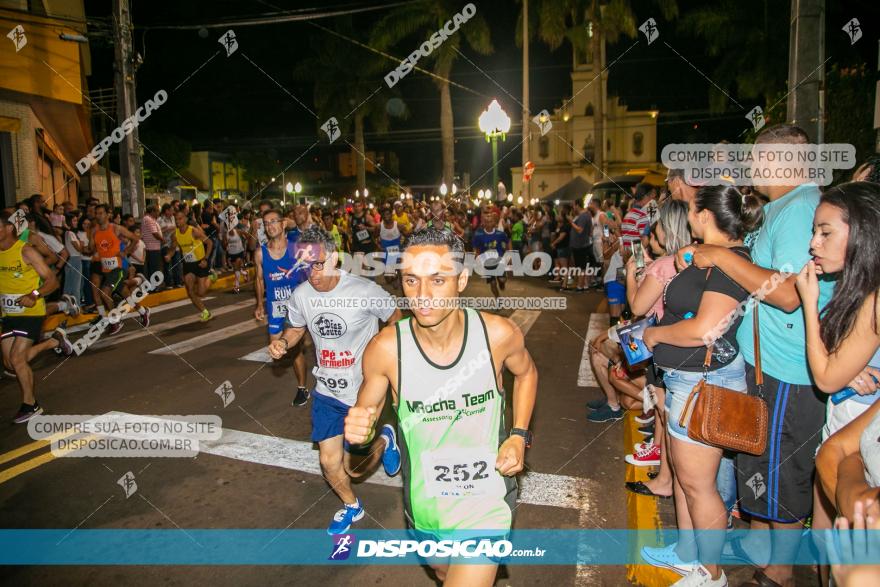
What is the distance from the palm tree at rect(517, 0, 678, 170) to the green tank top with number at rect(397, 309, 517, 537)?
27.9 meters

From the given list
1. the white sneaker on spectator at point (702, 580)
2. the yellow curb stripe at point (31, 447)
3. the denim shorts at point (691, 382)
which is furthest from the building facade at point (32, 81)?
the white sneaker on spectator at point (702, 580)

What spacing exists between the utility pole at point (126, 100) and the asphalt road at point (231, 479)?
313 inches

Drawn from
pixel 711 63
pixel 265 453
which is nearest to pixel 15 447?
pixel 265 453

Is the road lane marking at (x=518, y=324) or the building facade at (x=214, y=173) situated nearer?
the road lane marking at (x=518, y=324)

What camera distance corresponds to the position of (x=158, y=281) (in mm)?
14008

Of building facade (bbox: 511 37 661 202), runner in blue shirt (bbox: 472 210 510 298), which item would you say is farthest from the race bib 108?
building facade (bbox: 511 37 661 202)

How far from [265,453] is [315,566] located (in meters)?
1.91

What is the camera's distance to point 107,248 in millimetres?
11211

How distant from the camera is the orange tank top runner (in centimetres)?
1119

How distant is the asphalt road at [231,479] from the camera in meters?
→ 3.66

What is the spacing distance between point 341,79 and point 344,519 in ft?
109

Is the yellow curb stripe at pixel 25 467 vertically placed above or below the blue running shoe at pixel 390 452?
below

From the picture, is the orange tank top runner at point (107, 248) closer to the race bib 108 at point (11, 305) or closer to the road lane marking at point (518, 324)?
the road lane marking at point (518, 324)

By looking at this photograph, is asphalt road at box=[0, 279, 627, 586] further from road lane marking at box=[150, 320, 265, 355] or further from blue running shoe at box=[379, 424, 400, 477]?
blue running shoe at box=[379, 424, 400, 477]
